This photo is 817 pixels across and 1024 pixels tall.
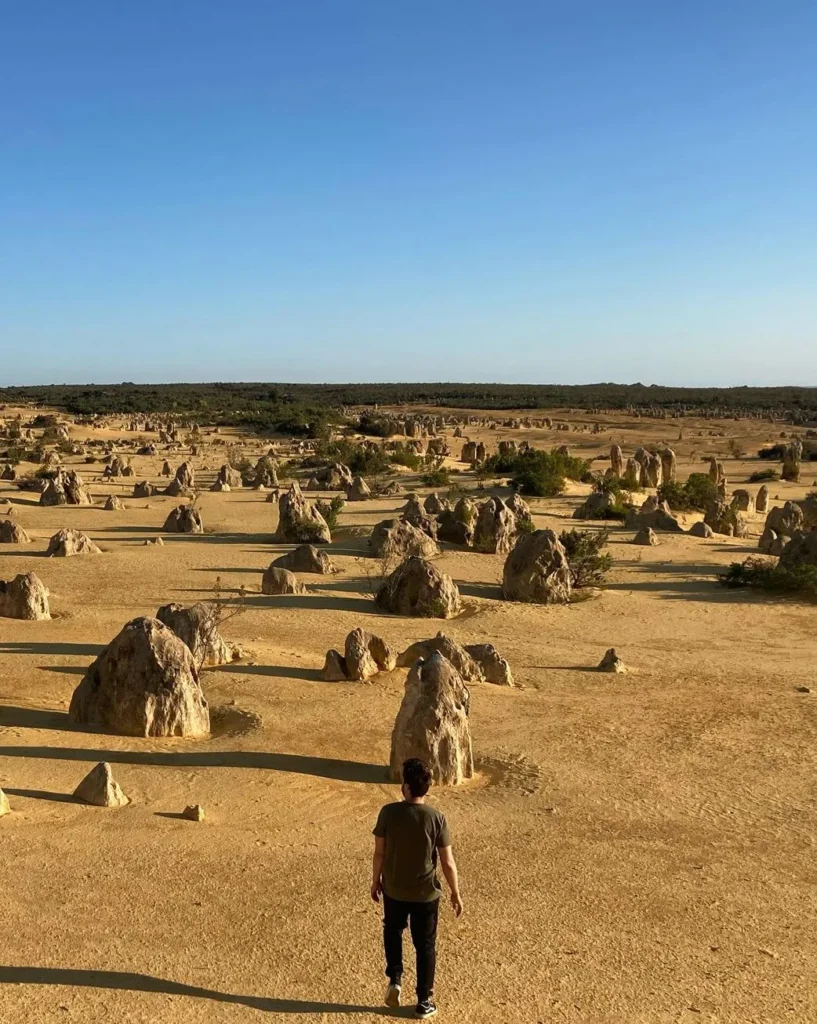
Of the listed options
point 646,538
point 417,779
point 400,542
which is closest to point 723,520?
point 646,538

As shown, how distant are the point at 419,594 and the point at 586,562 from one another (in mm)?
4036

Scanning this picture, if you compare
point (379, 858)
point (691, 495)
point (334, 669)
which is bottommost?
point (334, 669)

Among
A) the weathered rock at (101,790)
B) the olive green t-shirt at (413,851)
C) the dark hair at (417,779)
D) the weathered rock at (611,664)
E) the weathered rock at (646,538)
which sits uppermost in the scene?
the dark hair at (417,779)

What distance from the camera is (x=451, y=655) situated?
10.9 meters

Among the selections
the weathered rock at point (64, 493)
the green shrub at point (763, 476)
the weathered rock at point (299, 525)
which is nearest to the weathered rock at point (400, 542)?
the weathered rock at point (299, 525)

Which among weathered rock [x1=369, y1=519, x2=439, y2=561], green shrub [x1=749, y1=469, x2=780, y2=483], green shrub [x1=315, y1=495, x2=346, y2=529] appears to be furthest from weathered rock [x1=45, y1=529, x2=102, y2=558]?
green shrub [x1=749, y1=469, x2=780, y2=483]

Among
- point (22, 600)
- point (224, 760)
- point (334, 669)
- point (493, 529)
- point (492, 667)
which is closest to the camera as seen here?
point (224, 760)

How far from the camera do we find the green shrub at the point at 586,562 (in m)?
17.5

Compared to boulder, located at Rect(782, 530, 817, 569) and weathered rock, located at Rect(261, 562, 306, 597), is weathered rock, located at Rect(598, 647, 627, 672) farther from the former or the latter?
boulder, located at Rect(782, 530, 817, 569)

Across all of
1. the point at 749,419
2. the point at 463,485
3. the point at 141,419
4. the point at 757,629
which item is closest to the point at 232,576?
the point at 757,629

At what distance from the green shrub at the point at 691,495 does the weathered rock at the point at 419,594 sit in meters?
13.8

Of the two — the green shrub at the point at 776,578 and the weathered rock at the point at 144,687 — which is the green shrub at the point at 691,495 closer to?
the green shrub at the point at 776,578

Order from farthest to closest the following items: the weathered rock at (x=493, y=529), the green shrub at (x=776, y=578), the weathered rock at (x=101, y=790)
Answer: the weathered rock at (x=493, y=529), the green shrub at (x=776, y=578), the weathered rock at (x=101, y=790)

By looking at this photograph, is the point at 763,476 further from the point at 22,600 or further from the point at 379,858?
the point at 379,858
